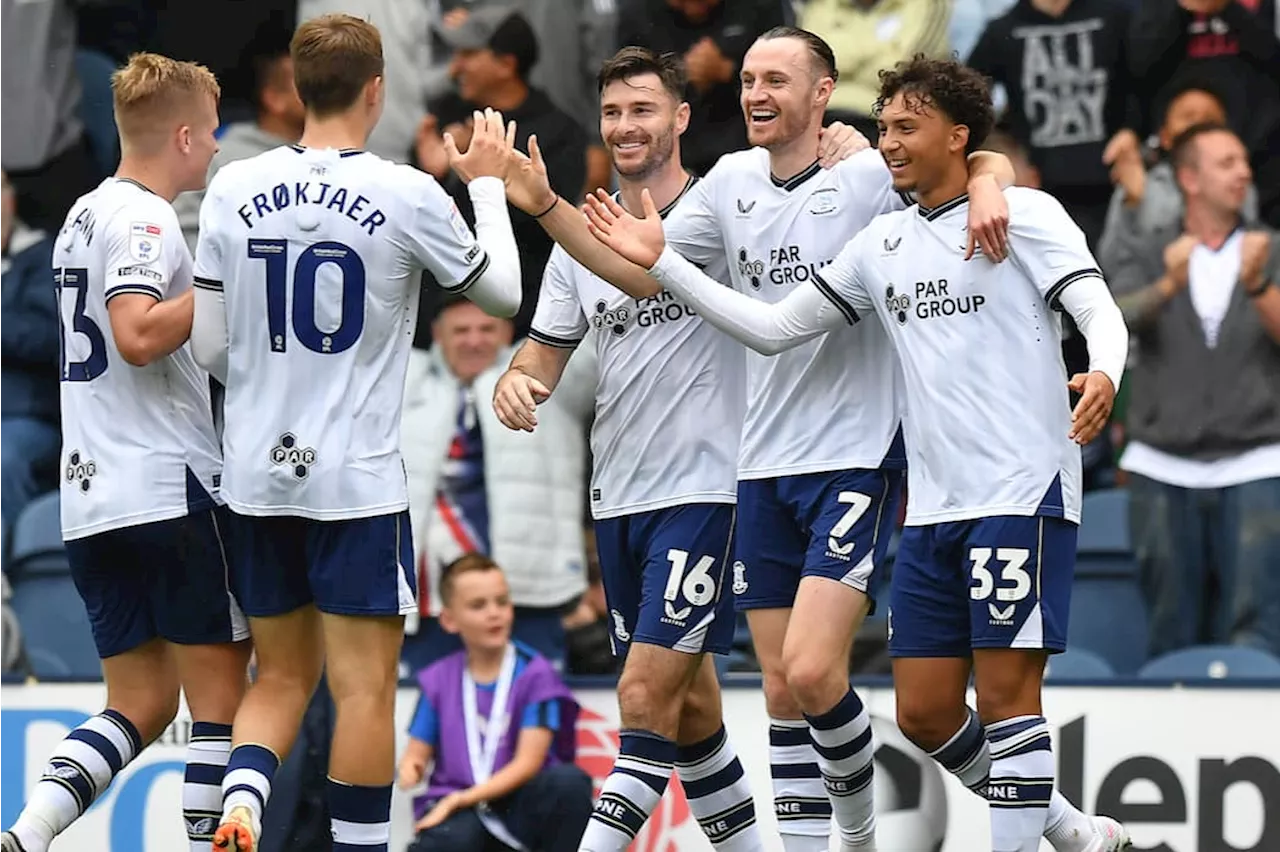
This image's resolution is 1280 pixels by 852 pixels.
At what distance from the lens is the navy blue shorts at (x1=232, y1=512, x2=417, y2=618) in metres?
6.22

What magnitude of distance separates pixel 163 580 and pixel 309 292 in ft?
3.92

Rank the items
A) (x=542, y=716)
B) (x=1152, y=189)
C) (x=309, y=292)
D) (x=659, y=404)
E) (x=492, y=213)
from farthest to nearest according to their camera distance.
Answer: (x=1152, y=189) < (x=542, y=716) < (x=659, y=404) < (x=492, y=213) < (x=309, y=292)

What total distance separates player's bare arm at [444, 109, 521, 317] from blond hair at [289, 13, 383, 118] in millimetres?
326

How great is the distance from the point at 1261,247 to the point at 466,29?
12.7 feet

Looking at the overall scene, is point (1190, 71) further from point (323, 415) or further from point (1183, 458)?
point (323, 415)

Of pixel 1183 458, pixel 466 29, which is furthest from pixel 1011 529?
pixel 466 29

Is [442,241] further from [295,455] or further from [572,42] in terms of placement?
[572,42]

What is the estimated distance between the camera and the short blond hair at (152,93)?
265 inches

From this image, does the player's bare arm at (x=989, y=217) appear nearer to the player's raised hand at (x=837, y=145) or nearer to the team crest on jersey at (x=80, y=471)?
the player's raised hand at (x=837, y=145)

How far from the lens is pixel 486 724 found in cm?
927

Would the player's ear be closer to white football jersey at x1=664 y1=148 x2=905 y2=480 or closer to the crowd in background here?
white football jersey at x1=664 y1=148 x2=905 y2=480

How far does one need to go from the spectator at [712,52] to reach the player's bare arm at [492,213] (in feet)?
11.2

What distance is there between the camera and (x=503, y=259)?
630 centimetres

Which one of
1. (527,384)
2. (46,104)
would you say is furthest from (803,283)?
(46,104)
